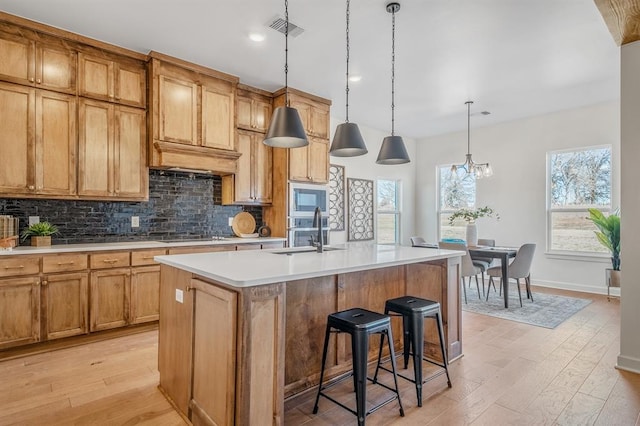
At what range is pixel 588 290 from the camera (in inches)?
213

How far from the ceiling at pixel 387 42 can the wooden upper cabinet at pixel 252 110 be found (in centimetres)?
18

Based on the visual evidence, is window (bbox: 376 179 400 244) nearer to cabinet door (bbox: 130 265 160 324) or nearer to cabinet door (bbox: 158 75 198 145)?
cabinet door (bbox: 158 75 198 145)

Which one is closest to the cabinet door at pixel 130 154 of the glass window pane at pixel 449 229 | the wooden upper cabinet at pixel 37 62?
the wooden upper cabinet at pixel 37 62

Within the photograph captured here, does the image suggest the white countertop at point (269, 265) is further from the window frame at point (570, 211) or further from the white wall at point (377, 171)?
the window frame at point (570, 211)

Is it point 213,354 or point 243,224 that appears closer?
point 213,354

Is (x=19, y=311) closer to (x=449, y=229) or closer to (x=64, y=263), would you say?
(x=64, y=263)

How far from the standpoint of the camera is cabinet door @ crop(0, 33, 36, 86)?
3.10m

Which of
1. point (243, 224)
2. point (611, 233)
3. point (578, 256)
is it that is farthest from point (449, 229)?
point (243, 224)

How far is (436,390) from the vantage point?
2.43 m

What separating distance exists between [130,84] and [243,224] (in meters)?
2.11

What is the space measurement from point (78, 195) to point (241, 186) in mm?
1784

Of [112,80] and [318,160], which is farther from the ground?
[112,80]

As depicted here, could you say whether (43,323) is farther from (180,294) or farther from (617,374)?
(617,374)

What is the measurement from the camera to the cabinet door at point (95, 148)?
3494 mm
